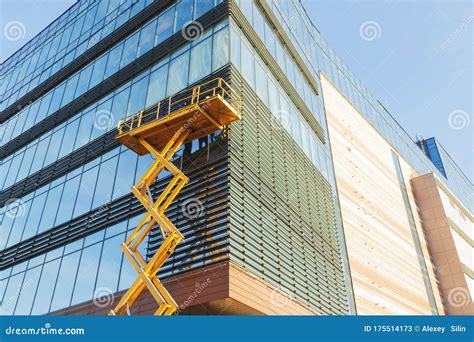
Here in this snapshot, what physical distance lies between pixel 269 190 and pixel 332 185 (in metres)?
11.4

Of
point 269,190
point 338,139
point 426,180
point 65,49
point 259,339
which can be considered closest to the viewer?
point 259,339

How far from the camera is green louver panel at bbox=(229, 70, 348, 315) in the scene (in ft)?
53.4

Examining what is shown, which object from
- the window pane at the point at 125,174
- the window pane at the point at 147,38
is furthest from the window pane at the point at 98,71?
the window pane at the point at 125,174

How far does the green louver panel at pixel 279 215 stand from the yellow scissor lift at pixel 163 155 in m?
1.36

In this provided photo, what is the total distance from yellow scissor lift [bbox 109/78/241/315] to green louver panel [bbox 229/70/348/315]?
136 centimetres

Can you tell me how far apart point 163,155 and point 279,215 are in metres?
6.14

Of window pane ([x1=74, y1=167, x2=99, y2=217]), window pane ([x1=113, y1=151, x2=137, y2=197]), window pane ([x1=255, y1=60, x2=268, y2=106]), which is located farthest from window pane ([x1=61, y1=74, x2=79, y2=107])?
window pane ([x1=255, y1=60, x2=268, y2=106])

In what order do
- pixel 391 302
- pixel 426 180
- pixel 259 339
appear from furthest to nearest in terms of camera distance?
pixel 426 180
pixel 391 302
pixel 259 339

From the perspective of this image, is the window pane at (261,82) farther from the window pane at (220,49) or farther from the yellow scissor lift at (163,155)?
the yellow scissor lift at (163,155)

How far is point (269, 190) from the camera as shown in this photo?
62.8ft

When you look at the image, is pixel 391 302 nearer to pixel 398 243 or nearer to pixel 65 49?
pixel 398 243

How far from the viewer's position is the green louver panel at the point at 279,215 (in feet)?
53.4

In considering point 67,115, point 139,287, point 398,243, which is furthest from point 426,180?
point 139,287

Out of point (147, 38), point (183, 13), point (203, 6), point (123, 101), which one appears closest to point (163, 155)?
point (123, 101)
